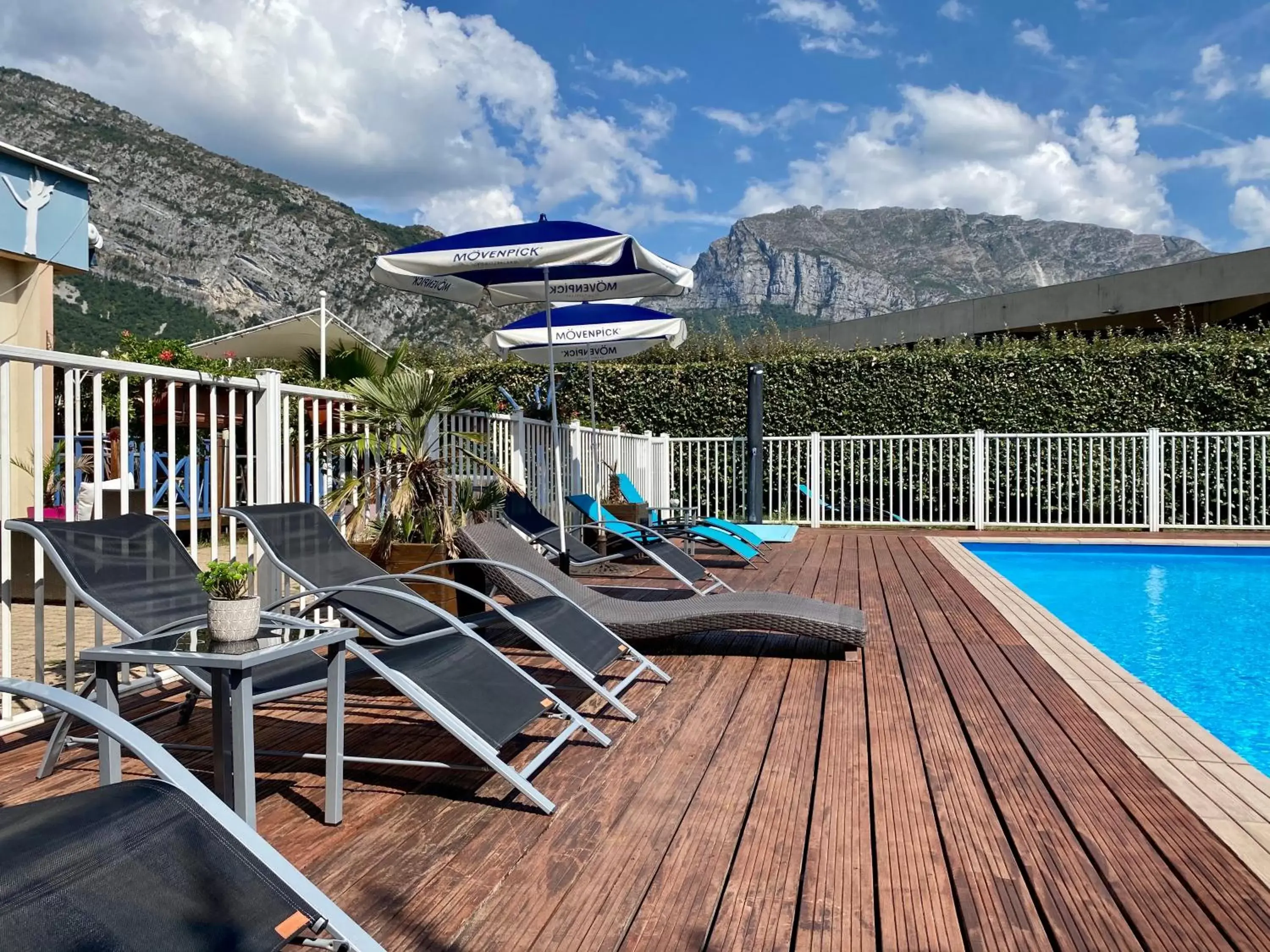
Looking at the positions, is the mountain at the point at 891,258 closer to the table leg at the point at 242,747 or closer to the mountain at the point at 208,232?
the mountain at the point at 208,232

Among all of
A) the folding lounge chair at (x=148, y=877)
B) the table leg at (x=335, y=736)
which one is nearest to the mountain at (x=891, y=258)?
the table leg at (x=335, y=736)

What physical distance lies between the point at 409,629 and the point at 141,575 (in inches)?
35.7

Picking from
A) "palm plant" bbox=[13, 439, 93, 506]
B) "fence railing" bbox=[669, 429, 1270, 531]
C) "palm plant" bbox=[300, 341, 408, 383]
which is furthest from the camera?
"fence railing" bbox=[669, 429, 1270, 531]

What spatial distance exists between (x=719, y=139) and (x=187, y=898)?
30.6m

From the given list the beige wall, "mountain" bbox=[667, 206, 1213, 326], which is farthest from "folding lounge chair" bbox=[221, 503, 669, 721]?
"mountain" bbox=[667, 206, 1213, 326]

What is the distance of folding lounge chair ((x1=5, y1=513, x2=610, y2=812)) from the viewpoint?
7.82 feet

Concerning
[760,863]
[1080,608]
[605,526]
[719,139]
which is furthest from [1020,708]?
[719,139]

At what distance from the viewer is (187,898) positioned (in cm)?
130

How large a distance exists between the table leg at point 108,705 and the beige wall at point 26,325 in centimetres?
694

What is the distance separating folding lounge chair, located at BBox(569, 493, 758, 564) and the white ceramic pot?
453 cm

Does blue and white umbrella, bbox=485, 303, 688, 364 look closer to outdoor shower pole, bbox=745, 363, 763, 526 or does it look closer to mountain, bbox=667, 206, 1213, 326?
outdoor shower pole, bbox=745, 363, 763, 526

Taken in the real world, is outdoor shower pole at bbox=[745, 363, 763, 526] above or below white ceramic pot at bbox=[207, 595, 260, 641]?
→ above

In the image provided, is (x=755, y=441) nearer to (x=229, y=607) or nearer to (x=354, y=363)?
(x=354, y=363)

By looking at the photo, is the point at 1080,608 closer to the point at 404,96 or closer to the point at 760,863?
the point at 760,863
